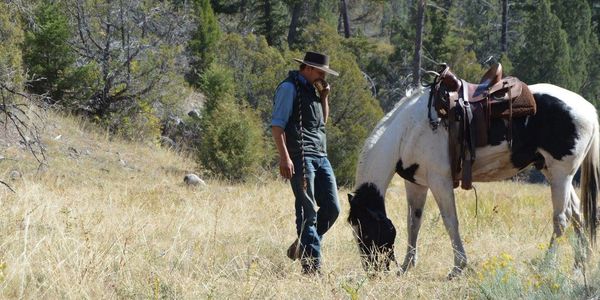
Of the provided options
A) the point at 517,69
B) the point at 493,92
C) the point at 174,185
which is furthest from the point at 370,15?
the point at 493,92

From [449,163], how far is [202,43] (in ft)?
73.5

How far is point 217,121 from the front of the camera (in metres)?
18.3

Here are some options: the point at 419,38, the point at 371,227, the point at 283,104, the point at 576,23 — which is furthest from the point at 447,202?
the point at 576,23

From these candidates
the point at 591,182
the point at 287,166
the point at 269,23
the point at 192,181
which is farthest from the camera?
the point at 269,23

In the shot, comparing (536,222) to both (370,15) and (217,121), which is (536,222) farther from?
(370,15)

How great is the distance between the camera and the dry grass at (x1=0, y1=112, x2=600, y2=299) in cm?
538

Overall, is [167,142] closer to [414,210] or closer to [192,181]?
[192,181]

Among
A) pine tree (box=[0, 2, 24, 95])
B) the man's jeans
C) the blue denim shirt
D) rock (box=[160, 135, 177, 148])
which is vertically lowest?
rock (box=[160, 135, 177, 148])

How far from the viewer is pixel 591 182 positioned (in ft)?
25.0

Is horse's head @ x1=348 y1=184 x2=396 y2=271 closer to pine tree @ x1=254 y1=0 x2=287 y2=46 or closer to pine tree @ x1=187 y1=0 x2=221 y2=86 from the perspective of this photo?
pine tree @ x1=187 y1=0 x2=221 y2=86

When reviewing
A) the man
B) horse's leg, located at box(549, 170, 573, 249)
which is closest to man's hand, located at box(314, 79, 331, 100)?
the man

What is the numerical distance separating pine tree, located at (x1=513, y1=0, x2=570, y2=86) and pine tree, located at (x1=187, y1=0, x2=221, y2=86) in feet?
39.6

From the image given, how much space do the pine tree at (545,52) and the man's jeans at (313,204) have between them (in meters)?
24.8

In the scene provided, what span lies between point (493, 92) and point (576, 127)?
0.83m
